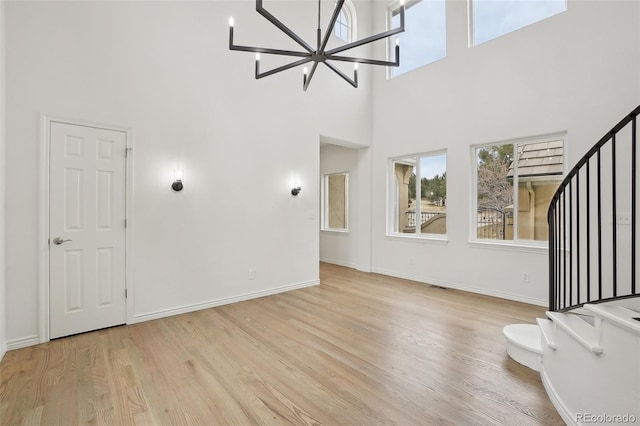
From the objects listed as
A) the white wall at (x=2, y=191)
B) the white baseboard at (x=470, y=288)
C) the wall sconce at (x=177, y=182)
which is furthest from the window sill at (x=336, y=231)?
the white wall at (x=2, y=191)

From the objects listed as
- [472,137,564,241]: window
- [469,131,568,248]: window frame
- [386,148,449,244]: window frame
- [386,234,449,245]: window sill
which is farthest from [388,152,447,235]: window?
[472,137,564,241]: window

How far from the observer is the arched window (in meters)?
5.97

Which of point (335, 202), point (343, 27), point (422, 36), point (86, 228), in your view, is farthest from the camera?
point (335, 202)

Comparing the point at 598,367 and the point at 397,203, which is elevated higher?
the point at 397,203

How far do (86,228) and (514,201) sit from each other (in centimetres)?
564

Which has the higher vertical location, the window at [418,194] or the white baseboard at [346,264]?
the window at [418,194]

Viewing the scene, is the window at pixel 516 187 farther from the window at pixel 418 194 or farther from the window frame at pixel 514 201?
the window at pixel 418 194

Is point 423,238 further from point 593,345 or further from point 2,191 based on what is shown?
point 2,191

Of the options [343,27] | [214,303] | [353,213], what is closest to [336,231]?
[353,213]

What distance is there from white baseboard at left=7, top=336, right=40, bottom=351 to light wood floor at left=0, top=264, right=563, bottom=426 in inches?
Result: 5.0

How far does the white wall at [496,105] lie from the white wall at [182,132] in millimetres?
1616

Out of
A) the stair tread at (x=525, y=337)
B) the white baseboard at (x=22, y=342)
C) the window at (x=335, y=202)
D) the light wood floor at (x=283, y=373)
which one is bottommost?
the light wood floor at (x=283, y=373)

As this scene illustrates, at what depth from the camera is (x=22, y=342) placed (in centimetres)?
284

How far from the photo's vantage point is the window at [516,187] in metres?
4.23
